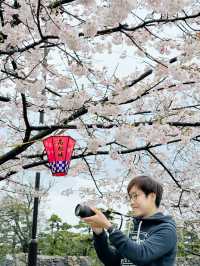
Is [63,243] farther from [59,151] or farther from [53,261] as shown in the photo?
[59,151]

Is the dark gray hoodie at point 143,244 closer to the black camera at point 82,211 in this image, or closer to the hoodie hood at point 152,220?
the hoodie hood at point 152,220

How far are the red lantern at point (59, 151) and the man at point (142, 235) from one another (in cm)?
306

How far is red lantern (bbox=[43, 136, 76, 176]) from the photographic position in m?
5.25

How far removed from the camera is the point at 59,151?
5277 mm

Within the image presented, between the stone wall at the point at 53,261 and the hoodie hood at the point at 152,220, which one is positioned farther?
the stone wall at the point at 53,261

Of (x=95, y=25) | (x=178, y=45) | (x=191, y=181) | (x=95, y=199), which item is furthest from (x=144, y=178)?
(x=191, y=181)

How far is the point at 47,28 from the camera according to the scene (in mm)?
3934

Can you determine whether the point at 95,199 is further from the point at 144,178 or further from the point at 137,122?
the point at 144,178

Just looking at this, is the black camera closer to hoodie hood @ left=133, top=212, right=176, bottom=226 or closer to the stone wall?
hoodie hood @ left=133, top=212, right=176, bottom=226

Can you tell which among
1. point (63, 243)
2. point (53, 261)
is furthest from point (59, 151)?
point (63, 243)

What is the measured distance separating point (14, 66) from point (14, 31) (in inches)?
15.1

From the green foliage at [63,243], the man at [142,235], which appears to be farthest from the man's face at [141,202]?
the green foliage at [63,243]

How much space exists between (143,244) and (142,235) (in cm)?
14

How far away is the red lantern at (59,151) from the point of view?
17.2 ft
